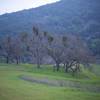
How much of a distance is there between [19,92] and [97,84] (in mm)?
25373

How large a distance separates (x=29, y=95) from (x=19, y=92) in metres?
1.45

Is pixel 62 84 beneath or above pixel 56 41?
beneath

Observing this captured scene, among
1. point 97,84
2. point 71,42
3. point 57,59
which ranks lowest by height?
point 97,84

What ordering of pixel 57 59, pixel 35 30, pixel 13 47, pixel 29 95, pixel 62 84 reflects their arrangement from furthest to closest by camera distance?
pixel 13 47
pixel 35 30
pixel 57 59
pixel 62 84
pixel 29 95

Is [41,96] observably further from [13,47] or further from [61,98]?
[13,47]

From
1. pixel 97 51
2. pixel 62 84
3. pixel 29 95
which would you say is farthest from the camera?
pixel 97 51

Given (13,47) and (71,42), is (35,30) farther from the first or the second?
(13,47)

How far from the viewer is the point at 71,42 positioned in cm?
8481

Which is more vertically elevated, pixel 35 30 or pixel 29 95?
pixel 35 30

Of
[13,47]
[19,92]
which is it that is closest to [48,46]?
[13,47]

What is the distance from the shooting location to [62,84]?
50062 millimetres

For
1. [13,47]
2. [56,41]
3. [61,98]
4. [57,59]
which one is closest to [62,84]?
[61,98]

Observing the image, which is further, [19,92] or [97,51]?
[97,51]

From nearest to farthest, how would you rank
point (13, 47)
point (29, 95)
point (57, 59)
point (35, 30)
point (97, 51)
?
point (29, 95), point (57, 59), point (35, 30), point (13, 47), point (97, 51)
